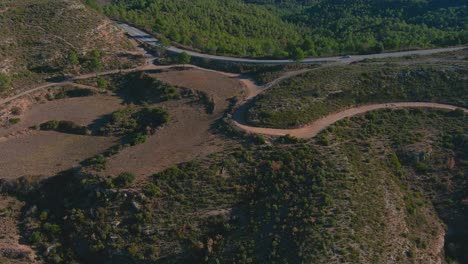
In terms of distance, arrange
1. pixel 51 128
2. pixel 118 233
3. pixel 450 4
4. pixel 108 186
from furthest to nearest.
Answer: pixel 450 4 → pixel 51 128 → pixel 108 186 → pixel 118 233

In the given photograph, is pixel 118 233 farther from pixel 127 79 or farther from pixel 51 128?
pixel 127 79

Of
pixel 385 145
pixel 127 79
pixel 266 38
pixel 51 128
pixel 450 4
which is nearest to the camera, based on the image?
pixel 385 145

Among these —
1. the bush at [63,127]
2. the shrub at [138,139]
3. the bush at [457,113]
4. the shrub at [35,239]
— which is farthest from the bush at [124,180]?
the bush at [457,113]

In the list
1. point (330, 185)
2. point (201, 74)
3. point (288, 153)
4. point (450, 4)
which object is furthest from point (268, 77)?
point (450, 4)

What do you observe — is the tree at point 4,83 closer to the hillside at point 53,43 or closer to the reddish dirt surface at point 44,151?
the hillside at point 53,43

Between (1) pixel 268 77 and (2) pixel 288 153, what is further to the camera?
(1) pixel 268 77

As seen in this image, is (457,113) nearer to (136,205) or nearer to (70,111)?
(136,205)

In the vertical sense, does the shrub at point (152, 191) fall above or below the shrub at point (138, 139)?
below

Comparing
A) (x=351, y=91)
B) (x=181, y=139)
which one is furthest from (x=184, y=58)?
(x=351, y=91)
